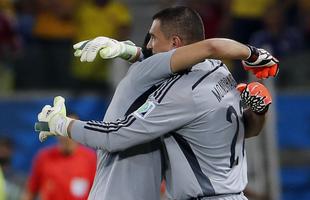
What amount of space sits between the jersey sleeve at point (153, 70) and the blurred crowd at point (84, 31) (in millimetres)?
5900

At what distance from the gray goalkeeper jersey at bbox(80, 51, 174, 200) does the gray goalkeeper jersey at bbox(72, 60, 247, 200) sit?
8 centimetres

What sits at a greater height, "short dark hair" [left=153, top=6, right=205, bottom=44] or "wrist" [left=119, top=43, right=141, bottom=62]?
"short dark hair" [left=153, top=6, right=205, bottom=44]

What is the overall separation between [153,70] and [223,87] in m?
0.41

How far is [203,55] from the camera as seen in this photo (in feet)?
18.9

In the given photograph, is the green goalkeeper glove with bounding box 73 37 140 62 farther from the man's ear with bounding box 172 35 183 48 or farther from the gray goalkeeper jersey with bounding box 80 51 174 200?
the man's ear with bounding box 172 35 183 48

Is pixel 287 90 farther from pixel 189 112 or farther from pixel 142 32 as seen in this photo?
pixel 189 112

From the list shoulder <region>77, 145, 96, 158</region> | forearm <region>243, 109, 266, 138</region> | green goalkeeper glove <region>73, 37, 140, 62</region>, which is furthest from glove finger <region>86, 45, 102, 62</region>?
shoulder <region>77, 145, 96, 158</region>

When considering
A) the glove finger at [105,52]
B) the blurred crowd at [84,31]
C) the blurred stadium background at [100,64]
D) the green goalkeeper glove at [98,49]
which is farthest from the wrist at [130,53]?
the blurred crowd at [84,31]

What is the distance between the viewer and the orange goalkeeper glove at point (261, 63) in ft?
19.7

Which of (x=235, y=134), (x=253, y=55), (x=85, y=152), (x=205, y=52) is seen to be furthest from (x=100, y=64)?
(x=205, y=52)

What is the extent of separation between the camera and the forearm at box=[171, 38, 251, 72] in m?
5.76

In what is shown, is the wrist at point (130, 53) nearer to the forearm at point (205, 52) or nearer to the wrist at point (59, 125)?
the forearm at point (205, 52)

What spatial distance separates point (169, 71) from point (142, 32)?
6934 millimetres

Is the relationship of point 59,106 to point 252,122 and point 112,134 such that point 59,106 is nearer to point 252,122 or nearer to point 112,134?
point 112,134
